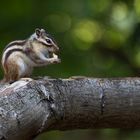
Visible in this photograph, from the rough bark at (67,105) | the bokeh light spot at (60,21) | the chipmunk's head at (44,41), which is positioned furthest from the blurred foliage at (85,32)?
the rough bark at (67,105)

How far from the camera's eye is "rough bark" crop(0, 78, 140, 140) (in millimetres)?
1839

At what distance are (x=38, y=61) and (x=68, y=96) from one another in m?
0.53

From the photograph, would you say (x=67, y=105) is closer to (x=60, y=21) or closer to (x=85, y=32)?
(x=60, y=21)

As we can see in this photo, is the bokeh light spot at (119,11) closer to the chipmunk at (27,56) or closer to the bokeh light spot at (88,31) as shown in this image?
the bokeh light spot at (88,31)

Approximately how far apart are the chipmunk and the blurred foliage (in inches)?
75.5

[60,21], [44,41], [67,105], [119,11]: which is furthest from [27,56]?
[119,11]

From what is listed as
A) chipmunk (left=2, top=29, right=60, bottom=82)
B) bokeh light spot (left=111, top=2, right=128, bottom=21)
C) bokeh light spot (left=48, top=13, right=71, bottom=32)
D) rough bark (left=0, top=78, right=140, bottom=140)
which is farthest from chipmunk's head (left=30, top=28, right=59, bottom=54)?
bokeh light spot (left=111, top=2, right=128, bottom=21)

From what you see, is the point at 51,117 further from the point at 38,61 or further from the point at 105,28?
the point at 105,28

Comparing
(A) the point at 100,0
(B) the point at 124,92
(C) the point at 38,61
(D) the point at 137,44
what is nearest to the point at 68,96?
(B) the point at 124,92

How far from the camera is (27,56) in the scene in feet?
8.39

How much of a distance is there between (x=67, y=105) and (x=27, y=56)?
1.87 ft

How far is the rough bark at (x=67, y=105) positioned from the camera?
1839mm

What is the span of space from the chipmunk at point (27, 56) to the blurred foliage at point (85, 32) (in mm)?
1917

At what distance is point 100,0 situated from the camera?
529 centimetres
